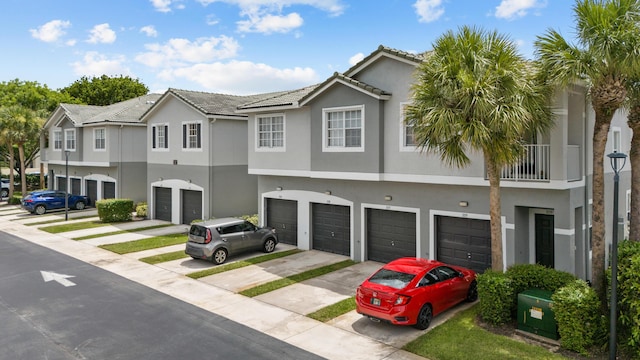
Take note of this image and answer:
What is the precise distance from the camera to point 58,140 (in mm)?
36844

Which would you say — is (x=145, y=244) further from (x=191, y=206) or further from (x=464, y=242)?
(x=464, y=242)

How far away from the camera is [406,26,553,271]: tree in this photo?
34.6 feet

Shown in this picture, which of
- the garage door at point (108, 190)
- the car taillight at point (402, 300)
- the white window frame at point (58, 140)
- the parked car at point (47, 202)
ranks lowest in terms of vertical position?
the car taillight at point (402, 300)

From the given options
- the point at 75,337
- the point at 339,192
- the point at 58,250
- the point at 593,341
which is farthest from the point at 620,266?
the point at 58,250

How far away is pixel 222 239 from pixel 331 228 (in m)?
4.47

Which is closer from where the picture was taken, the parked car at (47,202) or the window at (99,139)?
the parked car at (47,202)

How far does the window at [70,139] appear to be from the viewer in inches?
1358

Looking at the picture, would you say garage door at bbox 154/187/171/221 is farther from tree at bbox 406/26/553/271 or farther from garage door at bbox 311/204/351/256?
tree at bbox 406/26/553/271

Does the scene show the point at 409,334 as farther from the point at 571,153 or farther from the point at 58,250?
the point at 58,250

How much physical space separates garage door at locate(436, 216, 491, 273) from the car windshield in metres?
4.44

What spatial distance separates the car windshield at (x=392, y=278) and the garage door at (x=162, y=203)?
19.1 meters

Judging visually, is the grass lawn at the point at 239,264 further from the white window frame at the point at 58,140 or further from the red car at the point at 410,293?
the white window frame at the point at 58,140

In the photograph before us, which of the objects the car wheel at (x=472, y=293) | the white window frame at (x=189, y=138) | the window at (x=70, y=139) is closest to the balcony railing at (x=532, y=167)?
the car wheel at (x=472, y=293)

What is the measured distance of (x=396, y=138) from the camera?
15797 millimetres
